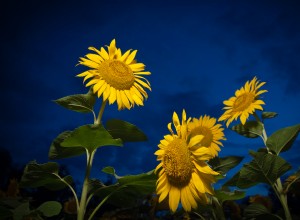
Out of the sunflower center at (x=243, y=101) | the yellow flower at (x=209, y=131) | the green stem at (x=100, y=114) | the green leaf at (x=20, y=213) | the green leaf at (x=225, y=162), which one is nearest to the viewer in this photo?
the green leaf at (x=20, y=213)

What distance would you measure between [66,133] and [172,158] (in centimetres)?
83

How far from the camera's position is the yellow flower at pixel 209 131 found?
2777 millimetres

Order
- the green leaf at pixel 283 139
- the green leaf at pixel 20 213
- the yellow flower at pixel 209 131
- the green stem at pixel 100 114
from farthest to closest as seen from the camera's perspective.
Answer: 1. the yellow flower at pixel 209 131
2. the green leaf at pixel 283 139
3. the green stem at pixel 100 114
4. the green leaf at pixel 20 213

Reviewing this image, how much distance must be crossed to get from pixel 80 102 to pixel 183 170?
0.91m

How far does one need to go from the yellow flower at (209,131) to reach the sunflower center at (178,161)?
110cm

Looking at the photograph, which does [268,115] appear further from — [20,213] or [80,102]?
[20,213]

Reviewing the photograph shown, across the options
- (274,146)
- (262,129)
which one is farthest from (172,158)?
(262,129)

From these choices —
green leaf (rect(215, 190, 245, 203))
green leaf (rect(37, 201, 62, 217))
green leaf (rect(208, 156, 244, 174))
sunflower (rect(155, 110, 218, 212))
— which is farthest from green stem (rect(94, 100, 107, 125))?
green leaf (rect(208, 156, 244, 174))

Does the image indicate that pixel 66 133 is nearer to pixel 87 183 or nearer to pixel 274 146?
pixel 87 183

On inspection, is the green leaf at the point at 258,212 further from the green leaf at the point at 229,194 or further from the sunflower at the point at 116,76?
the sunflower at the point at 116,76

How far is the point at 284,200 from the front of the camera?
7.00 feet

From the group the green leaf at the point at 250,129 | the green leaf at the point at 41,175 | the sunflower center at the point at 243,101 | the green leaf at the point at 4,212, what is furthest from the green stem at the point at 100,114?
the sunflower center at the point at 243,101

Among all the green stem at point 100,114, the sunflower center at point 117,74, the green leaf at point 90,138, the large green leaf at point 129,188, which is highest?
the sunflower center at point 117,74

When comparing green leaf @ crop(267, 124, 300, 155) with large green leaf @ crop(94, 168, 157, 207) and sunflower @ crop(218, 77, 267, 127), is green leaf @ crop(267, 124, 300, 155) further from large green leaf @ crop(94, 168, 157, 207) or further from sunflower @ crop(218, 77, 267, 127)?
large green leaf @ crop(94, 168, 157, 207)
